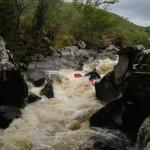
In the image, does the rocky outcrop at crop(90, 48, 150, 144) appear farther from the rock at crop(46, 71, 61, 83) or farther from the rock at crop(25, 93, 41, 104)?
the rock at crop(46, 71, 61, 83)

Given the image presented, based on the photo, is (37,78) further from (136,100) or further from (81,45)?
(81,45)

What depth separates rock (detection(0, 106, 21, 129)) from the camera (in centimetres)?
2078

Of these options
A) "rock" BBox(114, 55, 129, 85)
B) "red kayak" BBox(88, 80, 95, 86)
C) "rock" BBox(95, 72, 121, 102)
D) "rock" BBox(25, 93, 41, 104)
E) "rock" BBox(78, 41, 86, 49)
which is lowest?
"rock" BBox(25, 93, 41, 104)

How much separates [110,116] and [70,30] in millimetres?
32057

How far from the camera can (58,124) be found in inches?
840

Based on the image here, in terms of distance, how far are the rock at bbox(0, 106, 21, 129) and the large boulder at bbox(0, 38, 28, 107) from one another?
516 mm

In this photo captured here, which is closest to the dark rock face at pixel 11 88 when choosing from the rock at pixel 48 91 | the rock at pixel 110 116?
the rock at pixel 48 91

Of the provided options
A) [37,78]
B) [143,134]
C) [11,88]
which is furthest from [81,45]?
[143,134]

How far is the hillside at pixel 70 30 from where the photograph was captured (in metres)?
35.8

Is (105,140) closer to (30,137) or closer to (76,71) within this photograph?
(30,137)

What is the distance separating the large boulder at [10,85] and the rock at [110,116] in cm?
477

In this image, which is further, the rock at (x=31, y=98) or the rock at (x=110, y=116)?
the rock at (x=31, y=98)

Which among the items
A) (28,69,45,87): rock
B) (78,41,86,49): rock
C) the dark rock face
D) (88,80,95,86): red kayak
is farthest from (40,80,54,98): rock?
(78,41,86,49): rock

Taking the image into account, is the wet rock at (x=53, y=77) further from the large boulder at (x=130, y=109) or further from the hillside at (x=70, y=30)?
the large boulder at (x=130, y=109)
